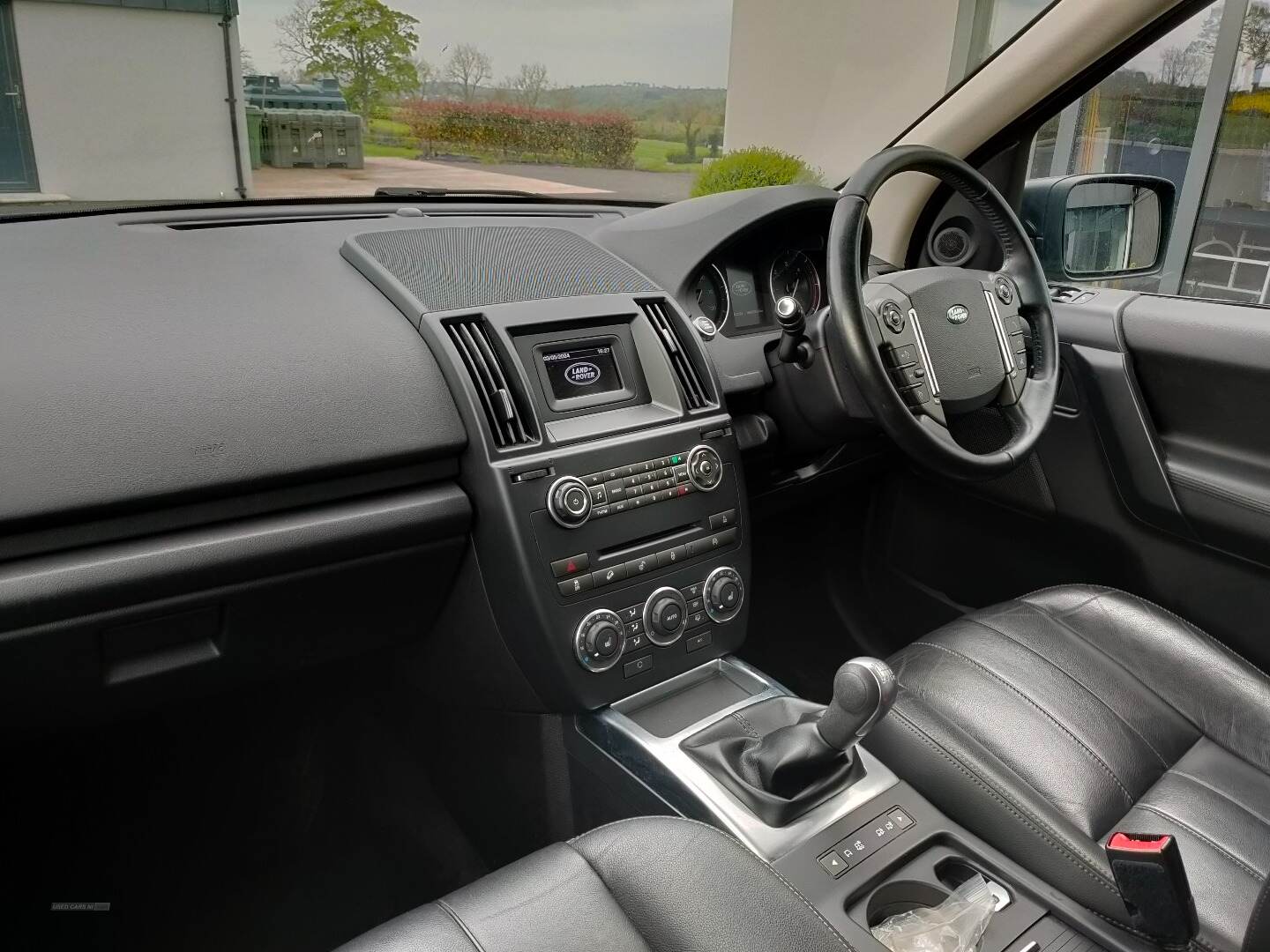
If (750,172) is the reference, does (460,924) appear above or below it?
below

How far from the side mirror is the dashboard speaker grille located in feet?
3.41

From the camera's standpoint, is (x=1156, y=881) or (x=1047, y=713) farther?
(x=1047, y=713)

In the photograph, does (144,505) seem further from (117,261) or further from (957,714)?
(957,714)

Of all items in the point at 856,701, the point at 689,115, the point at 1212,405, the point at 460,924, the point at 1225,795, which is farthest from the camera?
the point at 689,115

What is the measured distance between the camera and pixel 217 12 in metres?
1.70

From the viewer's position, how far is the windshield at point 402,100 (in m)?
1.57

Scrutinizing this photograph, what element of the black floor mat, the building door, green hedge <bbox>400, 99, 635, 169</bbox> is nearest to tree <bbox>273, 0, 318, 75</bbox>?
green hedge <bbox>400, 99, 635, 169</bbox>

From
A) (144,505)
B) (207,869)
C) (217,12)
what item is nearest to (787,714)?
(144,505)

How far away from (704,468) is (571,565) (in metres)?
0.30

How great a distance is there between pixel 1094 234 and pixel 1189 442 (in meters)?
0.58

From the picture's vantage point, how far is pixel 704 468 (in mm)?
1686

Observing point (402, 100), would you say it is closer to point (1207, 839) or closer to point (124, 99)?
point (124, 99)

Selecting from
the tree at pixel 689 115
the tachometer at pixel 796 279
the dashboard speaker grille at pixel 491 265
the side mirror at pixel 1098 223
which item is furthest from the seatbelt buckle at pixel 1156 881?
the tree at pixel 689 115

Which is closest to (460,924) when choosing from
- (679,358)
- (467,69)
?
(679,358)
